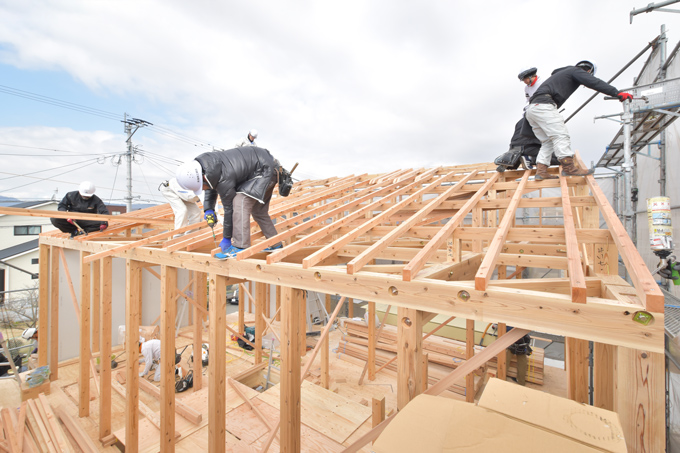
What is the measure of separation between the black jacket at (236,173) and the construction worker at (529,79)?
3871 mm

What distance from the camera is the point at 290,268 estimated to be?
2568 millimetres

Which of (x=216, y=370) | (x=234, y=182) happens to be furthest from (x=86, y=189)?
(x=216, y=370)

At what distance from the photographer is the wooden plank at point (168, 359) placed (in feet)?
11.5

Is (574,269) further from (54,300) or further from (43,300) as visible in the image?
(43,300)

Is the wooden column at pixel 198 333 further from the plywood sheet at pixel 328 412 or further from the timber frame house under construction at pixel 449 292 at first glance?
the plywood sheet at pixel 328 412

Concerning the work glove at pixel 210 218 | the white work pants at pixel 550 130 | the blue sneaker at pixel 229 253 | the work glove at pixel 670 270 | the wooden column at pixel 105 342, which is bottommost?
the wooden column at pixel 105 342

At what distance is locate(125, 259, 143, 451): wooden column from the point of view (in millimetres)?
3898

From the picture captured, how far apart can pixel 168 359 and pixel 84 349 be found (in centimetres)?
289

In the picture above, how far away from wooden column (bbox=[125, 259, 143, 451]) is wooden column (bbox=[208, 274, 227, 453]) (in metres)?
1.58

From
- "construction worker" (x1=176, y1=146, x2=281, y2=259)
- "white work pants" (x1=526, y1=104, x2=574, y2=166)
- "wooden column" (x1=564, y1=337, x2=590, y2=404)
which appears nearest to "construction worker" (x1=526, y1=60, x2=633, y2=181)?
"white work pants" (x1=526, y1=104, x2=574, y2=166)

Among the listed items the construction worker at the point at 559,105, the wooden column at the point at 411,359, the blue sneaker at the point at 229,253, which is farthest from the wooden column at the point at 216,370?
the construction worker at the point at 559,105

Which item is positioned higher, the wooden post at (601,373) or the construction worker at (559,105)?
the construction worker at (559,105)

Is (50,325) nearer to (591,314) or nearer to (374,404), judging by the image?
(374,404)

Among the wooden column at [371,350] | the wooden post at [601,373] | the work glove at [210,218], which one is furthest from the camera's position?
the wooden column at [371,350]
